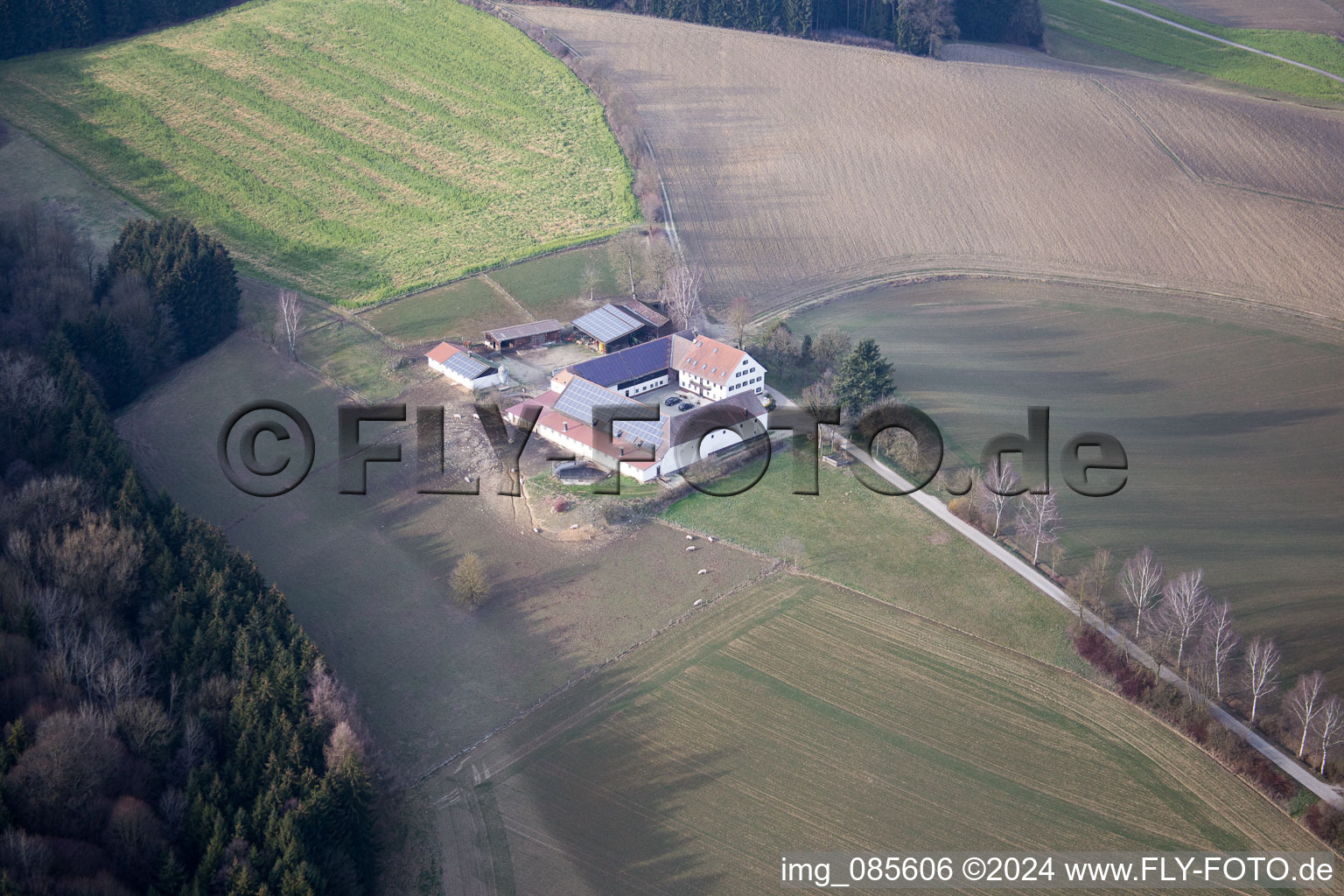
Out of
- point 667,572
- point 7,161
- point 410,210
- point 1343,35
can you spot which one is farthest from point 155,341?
point 1343,35

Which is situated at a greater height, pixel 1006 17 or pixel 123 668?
pixel 1006 17

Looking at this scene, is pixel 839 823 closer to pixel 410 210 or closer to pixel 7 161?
pixel 410 210

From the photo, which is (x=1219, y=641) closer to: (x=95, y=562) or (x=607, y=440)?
(x=607, y=440)

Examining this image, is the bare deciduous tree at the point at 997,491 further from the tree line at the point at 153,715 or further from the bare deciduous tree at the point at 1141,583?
the tree line at the point at 153,715

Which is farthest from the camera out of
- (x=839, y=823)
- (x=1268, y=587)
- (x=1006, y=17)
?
(x=1006, y=17)

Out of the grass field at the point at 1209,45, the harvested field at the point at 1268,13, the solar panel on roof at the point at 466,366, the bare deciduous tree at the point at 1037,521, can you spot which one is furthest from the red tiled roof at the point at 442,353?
the harvested field at the point at 1268,13

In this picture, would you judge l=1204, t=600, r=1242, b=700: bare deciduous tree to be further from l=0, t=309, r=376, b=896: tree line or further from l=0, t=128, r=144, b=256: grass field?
l=0, t=128, r=144, b=256: grass field
